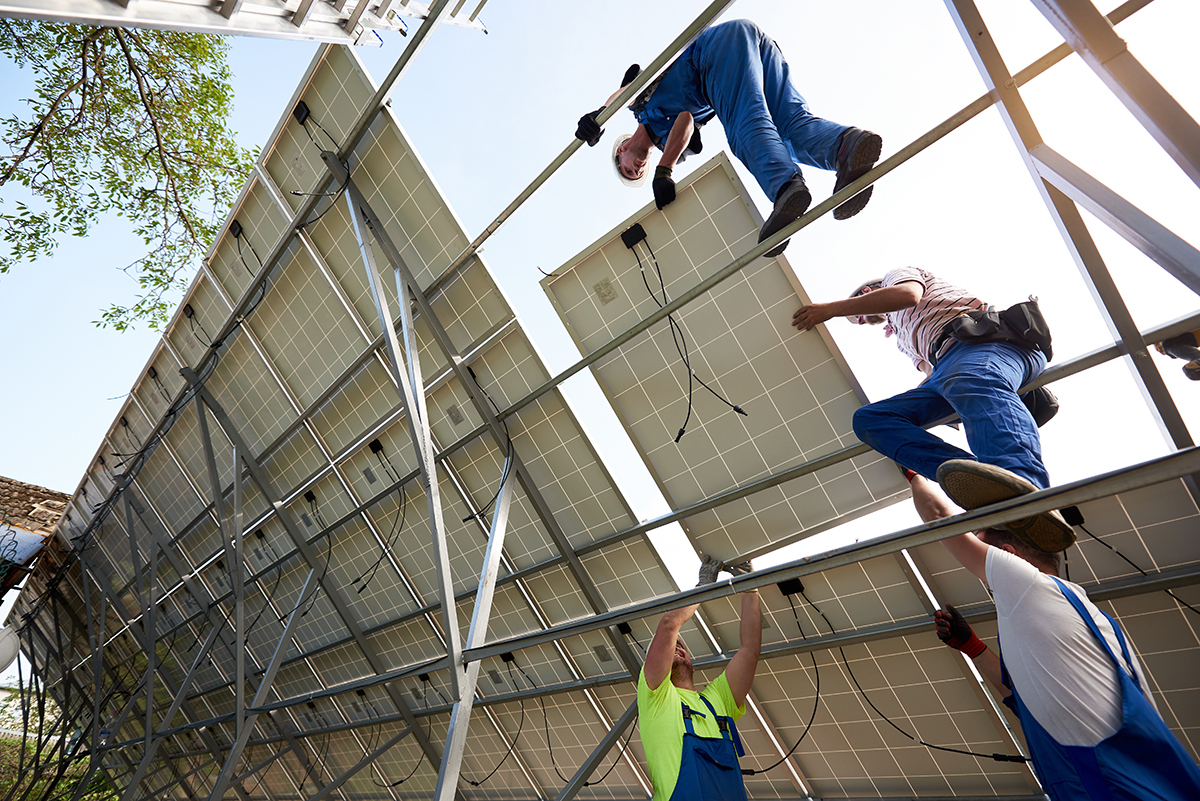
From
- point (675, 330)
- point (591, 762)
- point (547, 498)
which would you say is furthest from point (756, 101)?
point (591, 762)

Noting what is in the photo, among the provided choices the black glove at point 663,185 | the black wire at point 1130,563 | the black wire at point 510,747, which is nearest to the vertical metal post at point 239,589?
the black wire at point 510,747

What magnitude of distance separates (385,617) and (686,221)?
615 centimetres

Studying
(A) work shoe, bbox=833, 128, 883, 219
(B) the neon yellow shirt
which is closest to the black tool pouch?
(A) work shoe, bbox=833, 128, 883, 219

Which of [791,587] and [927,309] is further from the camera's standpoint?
[791,587]

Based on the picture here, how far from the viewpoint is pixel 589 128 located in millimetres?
4008

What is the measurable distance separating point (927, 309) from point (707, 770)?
103 inches

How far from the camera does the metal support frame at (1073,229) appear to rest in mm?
2404

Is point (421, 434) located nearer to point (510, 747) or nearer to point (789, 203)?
point (789, 203)

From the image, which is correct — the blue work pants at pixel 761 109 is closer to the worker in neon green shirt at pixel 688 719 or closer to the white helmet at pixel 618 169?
the white helmet at pixel 618 169

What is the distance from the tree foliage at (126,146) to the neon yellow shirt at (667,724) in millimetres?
8949

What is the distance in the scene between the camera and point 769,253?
414cm

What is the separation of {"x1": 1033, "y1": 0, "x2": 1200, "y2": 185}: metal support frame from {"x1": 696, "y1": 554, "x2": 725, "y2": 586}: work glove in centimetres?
410

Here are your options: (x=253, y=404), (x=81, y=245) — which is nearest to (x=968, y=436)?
(x=253, y=404)

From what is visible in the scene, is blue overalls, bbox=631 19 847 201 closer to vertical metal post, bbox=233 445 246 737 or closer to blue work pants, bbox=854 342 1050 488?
blue work pants, bbox=854 342 1050 488
